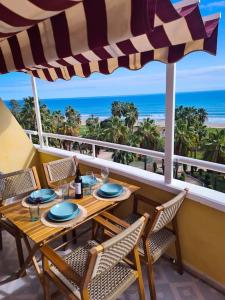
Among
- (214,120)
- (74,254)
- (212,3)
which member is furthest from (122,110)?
(74,254)

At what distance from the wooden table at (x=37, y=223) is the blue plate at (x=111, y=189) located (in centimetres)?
10

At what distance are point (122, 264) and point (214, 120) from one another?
37.8 metres

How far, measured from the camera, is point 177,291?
1.98m

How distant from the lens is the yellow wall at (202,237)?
6.45ft

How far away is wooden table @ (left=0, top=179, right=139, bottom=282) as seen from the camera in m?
1.58

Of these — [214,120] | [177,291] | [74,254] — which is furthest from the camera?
[214,120]

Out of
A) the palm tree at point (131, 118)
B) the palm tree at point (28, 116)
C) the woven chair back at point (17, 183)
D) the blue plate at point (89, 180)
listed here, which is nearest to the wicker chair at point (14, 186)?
the woven chair back at point (17, 183)

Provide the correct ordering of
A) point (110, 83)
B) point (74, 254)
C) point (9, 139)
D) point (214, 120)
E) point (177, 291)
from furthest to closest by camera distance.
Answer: point (110, 83)
point (214, 120)
point (9, 139)
point (177, 291)
point (74, 254)

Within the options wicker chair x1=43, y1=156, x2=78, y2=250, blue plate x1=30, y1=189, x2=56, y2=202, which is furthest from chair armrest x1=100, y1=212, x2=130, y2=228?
wicker chair x1=43, y1=156, x2=78, y2=250

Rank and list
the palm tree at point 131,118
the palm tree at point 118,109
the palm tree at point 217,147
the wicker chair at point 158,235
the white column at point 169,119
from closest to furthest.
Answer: the wicker chair at point 158,235
the white column at point 169,119
the palm tree at point 217,147
the palm tree at point 131,118
the palm tree at point 118,109

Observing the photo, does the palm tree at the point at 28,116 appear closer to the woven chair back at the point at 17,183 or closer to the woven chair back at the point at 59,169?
the woven chair back at the point at 59,169

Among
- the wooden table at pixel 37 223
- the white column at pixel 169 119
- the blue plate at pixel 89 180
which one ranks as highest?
the white column at pixel 169 119

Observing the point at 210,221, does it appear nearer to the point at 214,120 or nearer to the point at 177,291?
the point at 177,291

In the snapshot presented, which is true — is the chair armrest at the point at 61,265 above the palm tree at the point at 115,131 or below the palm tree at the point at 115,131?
above
